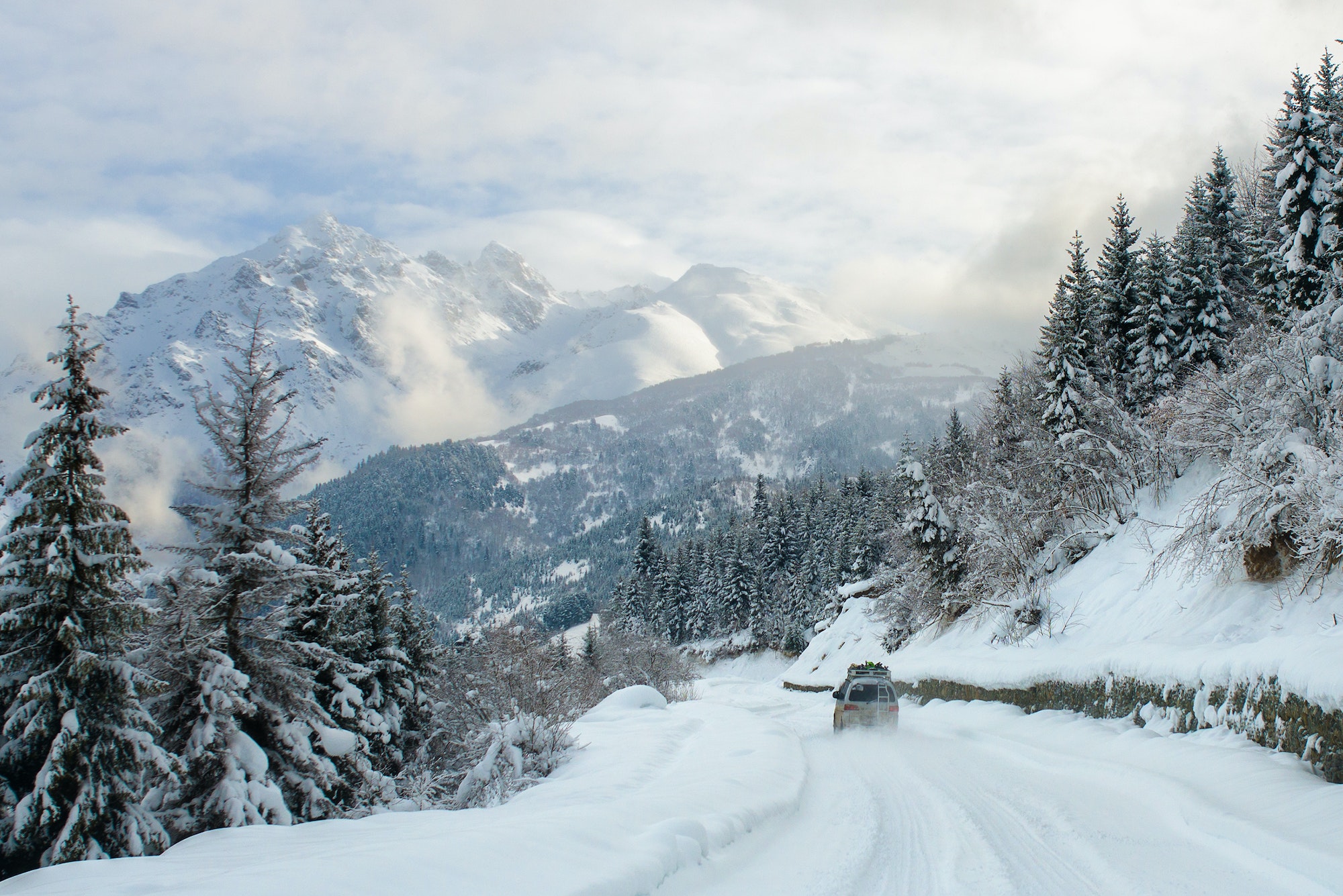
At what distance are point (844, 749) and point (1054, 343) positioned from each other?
24.8 metres

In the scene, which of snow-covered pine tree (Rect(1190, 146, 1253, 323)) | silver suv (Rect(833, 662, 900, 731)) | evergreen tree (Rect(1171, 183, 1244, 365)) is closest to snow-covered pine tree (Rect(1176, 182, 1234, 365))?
evergreen tree (Rect(1171, 183, 1244, 365))

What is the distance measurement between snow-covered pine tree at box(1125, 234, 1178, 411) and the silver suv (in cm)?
2273

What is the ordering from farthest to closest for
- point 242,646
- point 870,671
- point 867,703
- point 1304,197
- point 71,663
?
point 1304,197 < point 870,671 < point 867,703 < point 242,646 < point 71,663

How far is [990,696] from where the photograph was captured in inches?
732

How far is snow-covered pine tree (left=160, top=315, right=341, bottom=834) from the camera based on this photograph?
508 inches

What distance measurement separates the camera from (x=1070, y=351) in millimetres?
31578

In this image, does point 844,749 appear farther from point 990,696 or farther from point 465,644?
point 465,644

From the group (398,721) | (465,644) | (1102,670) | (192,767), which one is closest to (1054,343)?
(1102,670)

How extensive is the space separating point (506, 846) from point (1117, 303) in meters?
39.1

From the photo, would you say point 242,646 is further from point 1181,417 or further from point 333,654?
point 1181,417

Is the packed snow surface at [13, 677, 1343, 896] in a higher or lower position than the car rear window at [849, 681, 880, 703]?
higher

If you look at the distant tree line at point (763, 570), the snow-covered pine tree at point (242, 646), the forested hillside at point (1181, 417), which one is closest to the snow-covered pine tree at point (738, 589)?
the distant tree line at point (763, 570)

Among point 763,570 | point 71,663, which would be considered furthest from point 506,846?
point 763,570

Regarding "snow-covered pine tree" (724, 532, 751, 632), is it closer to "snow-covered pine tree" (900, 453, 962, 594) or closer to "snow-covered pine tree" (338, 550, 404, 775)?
"snow-covered pine tree" (900, 453, 962, 594)
